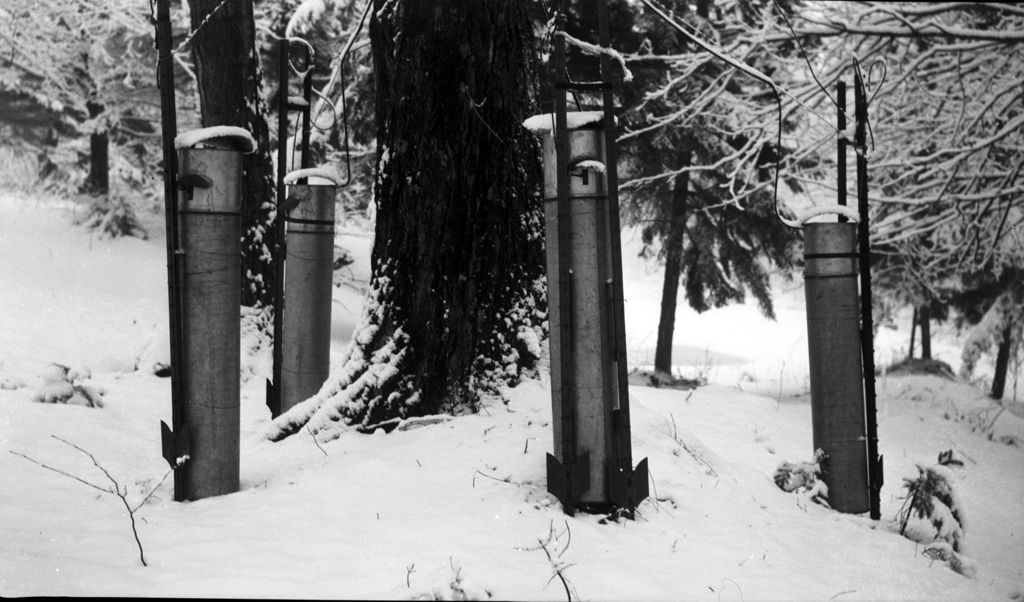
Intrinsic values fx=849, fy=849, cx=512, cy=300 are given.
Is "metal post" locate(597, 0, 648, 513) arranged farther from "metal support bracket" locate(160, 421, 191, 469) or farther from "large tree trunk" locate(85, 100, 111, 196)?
"large tree trunk" locate(85, 100, 111, 196)

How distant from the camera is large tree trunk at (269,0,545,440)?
4.64 metres

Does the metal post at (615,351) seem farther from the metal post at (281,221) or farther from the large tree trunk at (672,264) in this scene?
the large tree trunk at (672,264)

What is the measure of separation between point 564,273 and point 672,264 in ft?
35.4

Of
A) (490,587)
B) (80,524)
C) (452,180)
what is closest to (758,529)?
(490,587)

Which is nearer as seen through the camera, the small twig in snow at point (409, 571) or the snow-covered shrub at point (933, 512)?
the small twig in snow at point (409, 571)

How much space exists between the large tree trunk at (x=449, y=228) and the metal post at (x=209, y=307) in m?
0.83

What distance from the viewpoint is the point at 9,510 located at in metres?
3.82

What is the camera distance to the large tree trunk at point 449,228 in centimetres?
464

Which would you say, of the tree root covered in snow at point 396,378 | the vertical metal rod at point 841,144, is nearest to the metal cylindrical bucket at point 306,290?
the tree root covered in snow at point 396,378

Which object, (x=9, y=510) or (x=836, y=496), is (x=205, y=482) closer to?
(x=9, y=510)

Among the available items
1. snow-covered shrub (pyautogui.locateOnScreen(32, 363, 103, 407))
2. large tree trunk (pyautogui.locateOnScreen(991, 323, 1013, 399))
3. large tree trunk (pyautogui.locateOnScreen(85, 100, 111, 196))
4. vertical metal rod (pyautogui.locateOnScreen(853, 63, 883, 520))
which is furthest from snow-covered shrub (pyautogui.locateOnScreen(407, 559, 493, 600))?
large tree trunk (pyautogui.locateOnScreen(991, 323, 1013, 399))

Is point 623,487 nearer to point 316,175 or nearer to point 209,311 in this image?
point 209,311

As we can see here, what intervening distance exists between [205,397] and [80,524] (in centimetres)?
73

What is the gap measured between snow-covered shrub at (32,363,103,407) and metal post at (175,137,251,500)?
2.92 m
